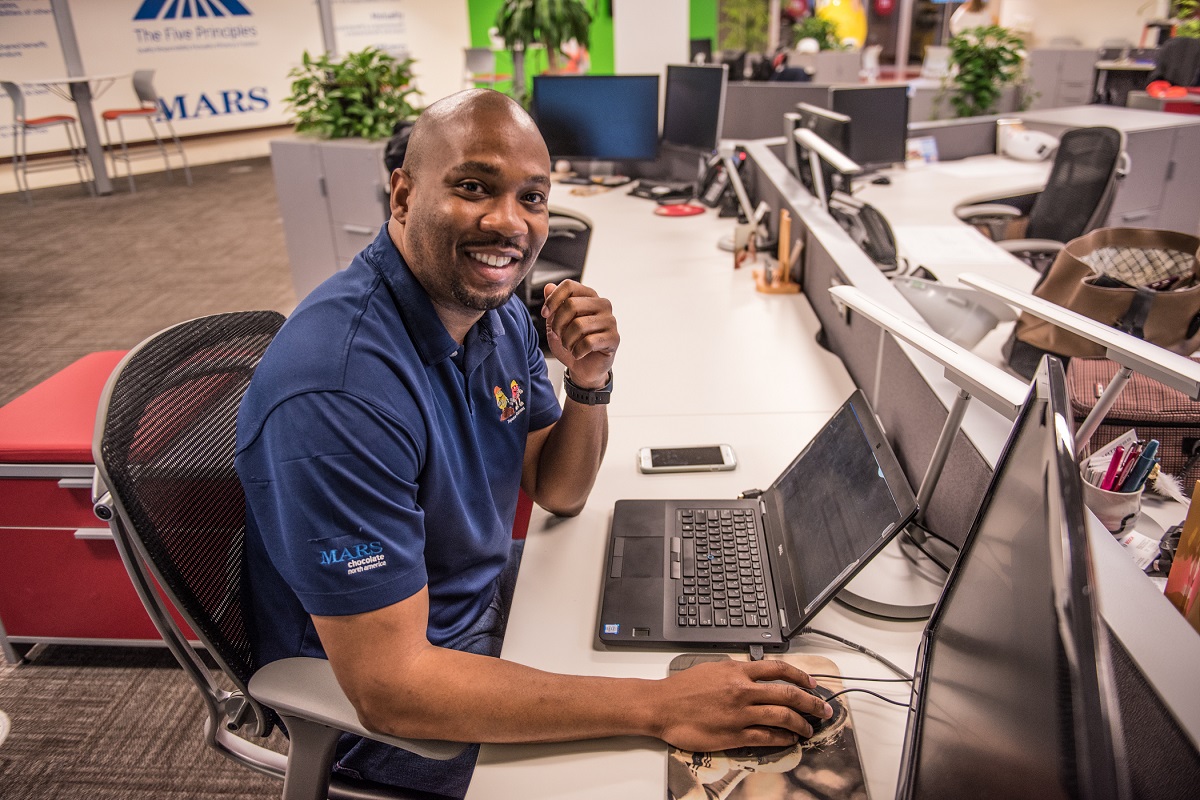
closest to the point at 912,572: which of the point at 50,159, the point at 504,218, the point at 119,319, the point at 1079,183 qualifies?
the point at 504,218

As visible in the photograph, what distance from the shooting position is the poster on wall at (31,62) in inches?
280

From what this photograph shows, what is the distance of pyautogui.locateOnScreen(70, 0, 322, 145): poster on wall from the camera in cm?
798

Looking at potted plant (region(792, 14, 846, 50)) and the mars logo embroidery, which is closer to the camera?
the mars logo embroidery

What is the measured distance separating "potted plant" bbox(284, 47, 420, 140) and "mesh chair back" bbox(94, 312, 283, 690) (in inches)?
105

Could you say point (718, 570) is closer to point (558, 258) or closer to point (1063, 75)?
point (558, 258)

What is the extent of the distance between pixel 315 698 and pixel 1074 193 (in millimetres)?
3020

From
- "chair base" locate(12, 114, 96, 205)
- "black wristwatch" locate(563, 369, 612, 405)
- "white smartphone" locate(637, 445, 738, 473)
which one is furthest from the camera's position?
"chair base" locate(12, 114, 96, 205)

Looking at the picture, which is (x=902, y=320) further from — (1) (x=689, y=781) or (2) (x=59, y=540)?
(2) (x=59, y=540)

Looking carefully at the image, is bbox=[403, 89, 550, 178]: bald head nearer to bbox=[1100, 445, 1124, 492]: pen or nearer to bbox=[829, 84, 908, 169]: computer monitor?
bbox=[1100, 445, 1124, 492]: pen

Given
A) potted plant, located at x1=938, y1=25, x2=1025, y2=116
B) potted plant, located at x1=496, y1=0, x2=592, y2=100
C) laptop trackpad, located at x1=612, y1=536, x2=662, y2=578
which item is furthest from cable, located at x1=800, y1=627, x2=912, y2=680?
potted plant, located at x1=938, y1=25, x2=1025, y2=116

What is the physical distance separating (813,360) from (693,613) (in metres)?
0.90

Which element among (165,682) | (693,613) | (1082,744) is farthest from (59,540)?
(1082,744)

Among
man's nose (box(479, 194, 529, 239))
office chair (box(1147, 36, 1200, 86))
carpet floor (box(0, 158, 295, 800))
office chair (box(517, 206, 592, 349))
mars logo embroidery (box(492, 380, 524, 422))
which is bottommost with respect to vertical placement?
carpet floor (box(0, 158, 295, 800))

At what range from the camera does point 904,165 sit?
3.76 meters
